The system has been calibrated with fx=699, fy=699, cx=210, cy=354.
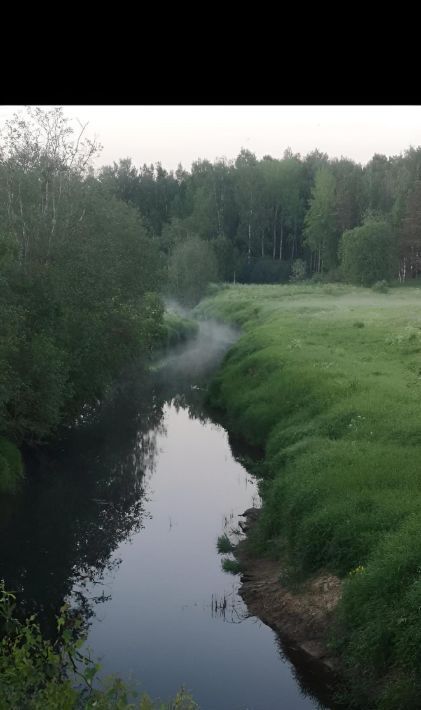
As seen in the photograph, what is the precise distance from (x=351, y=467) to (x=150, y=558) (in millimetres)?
7515

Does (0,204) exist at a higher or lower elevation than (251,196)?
lower

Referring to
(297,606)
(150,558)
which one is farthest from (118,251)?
(297,606)

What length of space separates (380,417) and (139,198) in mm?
112071

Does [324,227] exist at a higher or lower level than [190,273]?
higher

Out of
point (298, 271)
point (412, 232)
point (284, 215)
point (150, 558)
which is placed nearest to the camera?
point (150, 558)

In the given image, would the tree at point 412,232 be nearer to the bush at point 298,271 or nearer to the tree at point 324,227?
the tree at point 324,227

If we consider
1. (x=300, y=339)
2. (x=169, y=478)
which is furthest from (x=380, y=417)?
(x=300, y=339)

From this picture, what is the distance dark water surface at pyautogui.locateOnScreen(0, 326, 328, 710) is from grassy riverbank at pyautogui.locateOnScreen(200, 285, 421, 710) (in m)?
2.02

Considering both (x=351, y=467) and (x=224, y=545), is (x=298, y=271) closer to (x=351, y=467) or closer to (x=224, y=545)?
(x=224, y=545)

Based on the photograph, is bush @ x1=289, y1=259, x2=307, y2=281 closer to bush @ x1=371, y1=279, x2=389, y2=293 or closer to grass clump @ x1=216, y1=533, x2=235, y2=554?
bush @ x1=371, y1=279, x2=389, y2=293

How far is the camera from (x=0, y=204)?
1550 inches

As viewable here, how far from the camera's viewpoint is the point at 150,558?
2386 cm
